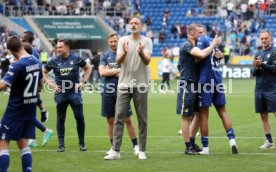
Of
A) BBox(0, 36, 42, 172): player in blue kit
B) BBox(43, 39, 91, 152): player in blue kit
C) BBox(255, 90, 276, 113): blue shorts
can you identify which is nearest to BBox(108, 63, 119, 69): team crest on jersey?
BBox(43, 39, 91, 152): player in blue kit

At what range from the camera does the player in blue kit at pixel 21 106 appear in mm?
10336

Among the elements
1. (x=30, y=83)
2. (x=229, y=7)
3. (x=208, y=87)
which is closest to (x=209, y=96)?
(x=208, y=87)

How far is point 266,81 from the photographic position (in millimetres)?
14398

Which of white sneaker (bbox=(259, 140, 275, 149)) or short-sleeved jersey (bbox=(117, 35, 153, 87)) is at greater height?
short-sleeved jersey (bbox=(117, 35, 153, 87))

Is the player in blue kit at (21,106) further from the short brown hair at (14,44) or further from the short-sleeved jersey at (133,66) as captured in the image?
the short-sleeved jersey at (133,66)

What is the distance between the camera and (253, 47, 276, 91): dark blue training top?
1430cm

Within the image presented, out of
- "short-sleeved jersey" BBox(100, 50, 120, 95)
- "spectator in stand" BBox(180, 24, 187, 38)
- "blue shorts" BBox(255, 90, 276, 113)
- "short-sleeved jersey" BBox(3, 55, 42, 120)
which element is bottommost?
"spectator in stand" BBox(180, 24, 187, 38)

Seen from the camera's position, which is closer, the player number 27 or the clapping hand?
the player number 27

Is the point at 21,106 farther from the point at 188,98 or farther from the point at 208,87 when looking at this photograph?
the point at 208,87

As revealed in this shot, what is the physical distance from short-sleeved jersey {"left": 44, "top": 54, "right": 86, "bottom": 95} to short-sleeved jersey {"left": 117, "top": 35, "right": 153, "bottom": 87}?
1.55 m

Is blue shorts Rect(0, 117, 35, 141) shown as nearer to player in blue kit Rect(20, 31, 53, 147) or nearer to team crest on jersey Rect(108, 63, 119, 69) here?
player in blue kit Rect(20, 31, 53, 147)

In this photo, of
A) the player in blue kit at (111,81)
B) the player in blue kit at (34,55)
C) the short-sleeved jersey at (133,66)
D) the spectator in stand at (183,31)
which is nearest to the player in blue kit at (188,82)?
the short-sleeved jersey at (133,66)

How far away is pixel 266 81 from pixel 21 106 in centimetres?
559

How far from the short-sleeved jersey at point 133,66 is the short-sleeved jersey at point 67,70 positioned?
155cm
